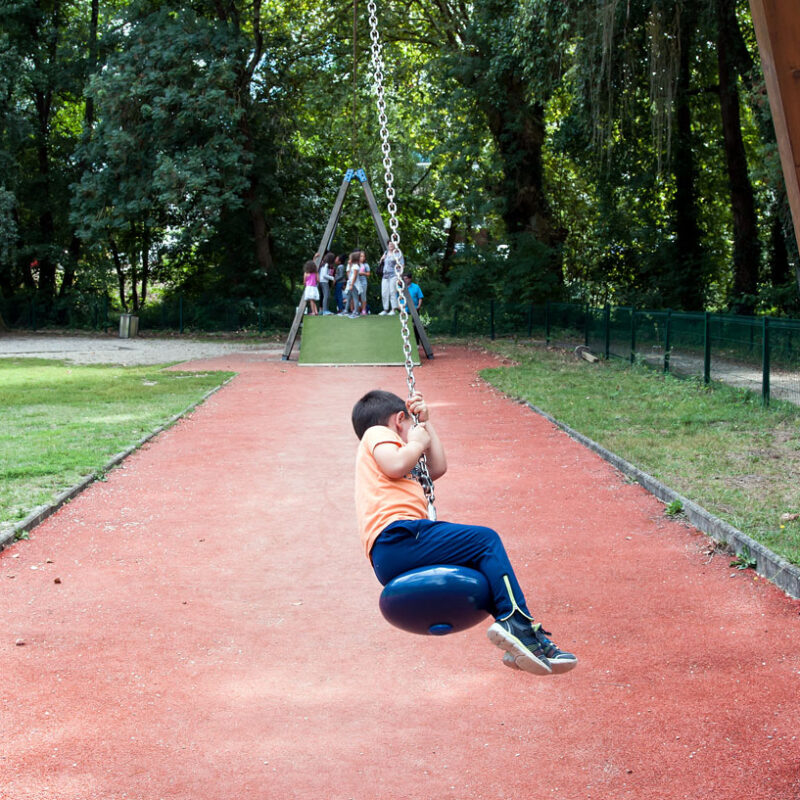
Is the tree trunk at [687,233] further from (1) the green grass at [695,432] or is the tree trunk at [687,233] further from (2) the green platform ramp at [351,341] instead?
(1) the green grass at [695,432]

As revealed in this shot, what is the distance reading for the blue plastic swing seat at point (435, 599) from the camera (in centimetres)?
378

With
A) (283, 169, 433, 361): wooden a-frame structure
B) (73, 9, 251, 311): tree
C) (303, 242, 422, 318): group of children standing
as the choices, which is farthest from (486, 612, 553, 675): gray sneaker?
(73, 9, 251, 311): tree

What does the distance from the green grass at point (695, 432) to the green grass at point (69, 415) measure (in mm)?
5762

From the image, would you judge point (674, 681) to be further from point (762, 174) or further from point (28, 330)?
point (28, 330)

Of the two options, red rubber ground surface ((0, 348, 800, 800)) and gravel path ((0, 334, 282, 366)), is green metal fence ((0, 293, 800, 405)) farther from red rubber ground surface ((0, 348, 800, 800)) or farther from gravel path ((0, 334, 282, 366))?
red rubber ground surface ((0, 348, 800, 800))

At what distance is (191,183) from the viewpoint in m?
31.4

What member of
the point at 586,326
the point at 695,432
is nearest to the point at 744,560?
the point at 695,432

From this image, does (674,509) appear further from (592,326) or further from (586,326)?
(586,326)

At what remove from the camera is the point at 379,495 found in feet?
14.2

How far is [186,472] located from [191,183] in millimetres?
22647

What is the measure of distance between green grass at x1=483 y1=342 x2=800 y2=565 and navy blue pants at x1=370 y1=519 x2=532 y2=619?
3.23 m

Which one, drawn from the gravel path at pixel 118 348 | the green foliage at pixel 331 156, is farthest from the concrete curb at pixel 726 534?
the gravel path at pixel 118 348

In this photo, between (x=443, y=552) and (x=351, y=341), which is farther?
(x=351, y=341)

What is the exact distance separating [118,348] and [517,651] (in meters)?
28.3
